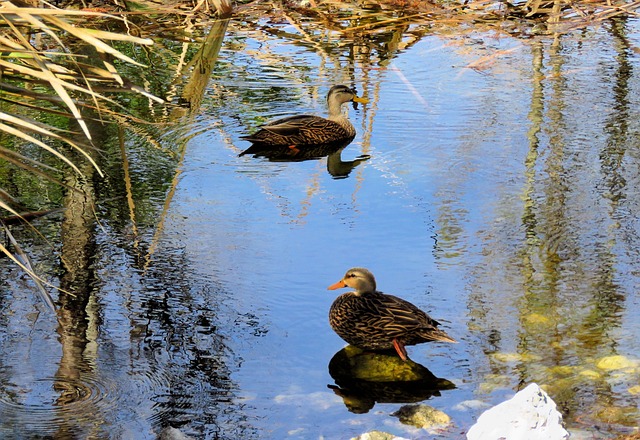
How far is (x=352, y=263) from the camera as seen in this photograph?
694 cm

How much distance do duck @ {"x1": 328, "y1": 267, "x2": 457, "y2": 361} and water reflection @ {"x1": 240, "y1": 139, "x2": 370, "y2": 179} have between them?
3.14m

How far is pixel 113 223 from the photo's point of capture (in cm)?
768

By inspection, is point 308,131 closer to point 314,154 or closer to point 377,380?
point 314,154

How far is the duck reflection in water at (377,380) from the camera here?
17.6ft

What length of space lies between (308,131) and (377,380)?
4410 millimetres

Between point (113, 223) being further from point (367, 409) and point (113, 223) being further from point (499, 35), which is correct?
point (499, 35)

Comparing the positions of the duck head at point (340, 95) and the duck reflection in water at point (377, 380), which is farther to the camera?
the duck head at point (340, 95)

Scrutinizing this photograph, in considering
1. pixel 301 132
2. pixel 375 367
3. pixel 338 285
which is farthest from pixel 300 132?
pixel 375 367

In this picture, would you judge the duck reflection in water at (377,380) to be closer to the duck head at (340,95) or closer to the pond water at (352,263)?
the pond water at (352,263)

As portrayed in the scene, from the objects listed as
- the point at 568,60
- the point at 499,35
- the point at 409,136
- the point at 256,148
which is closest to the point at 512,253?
the point at 409,136

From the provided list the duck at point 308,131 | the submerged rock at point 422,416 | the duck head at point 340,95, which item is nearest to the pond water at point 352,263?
the submerged rock at point 422,416

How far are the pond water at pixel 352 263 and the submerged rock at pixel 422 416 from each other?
7cm

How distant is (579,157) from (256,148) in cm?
289

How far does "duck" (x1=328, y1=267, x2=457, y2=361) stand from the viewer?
19.1ft
